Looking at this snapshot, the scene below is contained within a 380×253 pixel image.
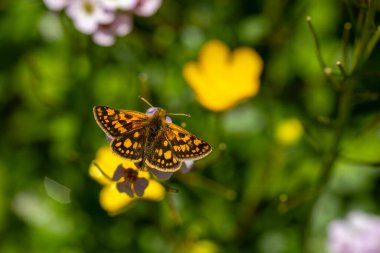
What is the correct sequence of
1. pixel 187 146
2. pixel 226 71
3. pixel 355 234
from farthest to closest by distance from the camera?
pixel 226 71 < pixel 355 234 < pixel 187 146

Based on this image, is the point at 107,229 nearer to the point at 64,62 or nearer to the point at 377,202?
the point at 64,62

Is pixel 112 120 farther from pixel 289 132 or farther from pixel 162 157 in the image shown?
pixel 289 132

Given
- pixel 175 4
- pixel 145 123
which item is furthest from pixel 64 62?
pixel 145 123

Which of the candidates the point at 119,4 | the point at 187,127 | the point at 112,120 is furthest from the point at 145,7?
the point at 112,120

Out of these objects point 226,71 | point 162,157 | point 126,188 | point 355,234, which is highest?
point 162,157

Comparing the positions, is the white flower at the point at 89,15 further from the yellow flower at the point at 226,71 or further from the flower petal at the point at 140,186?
the flower petal at the point at 140,186

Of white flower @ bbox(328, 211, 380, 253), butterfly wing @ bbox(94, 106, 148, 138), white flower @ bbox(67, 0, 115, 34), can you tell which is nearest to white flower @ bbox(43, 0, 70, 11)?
white flower @ bbox(67, 0, 115, 34)
